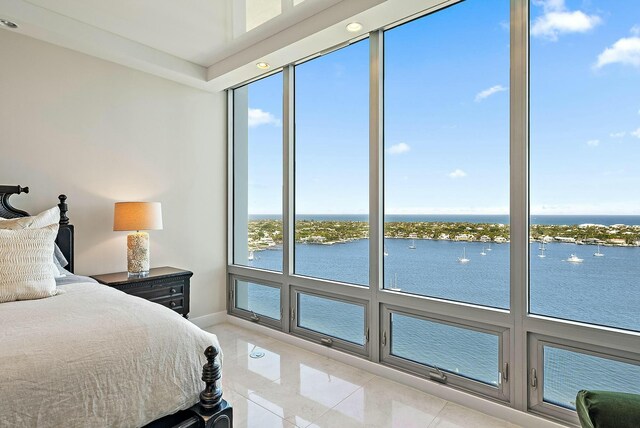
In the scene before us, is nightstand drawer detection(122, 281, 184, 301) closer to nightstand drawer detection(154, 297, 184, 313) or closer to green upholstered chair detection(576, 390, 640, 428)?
nightstand drawer detection(154, 297, 184, 313)

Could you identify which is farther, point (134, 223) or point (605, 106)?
point (134, 223)

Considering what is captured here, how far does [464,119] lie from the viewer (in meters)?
2.56

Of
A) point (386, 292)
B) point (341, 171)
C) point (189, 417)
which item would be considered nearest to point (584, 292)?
point (386, 292)

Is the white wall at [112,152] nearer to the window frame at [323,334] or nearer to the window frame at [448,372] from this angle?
the window frame at [323,334]

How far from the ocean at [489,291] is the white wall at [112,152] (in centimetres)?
159

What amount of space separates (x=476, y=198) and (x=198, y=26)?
2.63 metres

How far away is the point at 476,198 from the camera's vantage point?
250 cm

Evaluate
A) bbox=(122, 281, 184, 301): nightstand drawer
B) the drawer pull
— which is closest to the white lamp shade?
bbox=(122, 281, 184, 301): nightstand drawer

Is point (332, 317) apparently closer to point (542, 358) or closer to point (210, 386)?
point (542, 358)

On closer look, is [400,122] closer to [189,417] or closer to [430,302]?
[430,302]

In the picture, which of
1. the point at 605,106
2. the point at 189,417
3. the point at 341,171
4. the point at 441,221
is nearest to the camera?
the point at 189,417

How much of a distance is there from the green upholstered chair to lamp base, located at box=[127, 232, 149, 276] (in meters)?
3.17

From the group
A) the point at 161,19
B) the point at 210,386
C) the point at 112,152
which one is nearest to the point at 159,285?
the point at 112,152

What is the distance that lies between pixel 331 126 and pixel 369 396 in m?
2.27
